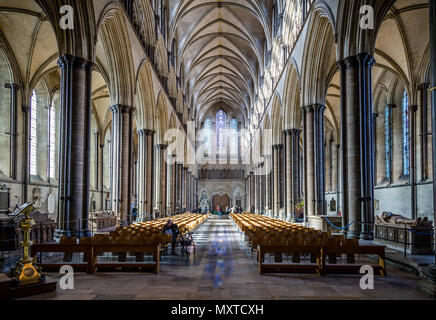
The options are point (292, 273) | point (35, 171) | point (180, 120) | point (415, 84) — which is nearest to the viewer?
point (292, 273)

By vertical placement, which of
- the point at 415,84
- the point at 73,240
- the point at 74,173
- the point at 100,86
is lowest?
the point at 73,240

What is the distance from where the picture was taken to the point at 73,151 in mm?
11164

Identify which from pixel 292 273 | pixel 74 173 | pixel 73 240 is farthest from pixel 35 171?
pixel 292 273

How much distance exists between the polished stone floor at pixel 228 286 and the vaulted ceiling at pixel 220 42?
24.5 metres

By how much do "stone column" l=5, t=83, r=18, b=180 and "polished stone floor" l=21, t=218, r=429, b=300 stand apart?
13.4 metres

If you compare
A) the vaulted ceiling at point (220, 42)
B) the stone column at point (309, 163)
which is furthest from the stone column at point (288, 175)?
the vaulted ceiling at point (220, 42)

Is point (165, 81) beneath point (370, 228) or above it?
above

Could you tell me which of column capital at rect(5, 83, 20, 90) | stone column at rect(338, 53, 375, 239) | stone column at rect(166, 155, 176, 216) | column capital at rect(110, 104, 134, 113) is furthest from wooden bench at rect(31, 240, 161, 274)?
stone column at rect(166, 155, 176, 216)

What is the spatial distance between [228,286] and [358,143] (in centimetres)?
747

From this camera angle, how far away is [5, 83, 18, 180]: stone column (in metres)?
17.9

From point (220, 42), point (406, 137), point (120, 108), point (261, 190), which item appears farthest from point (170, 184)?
point (406, 137)
